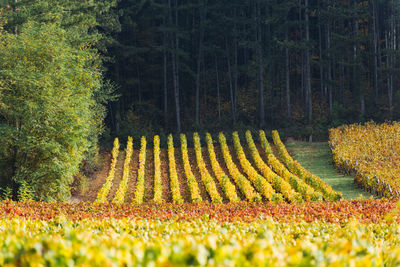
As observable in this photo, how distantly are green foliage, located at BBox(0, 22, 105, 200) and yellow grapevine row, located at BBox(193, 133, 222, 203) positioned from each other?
6607 mm

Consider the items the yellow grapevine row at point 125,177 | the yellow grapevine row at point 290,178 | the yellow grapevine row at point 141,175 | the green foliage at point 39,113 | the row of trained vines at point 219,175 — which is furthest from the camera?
the yellow grapevine row at point 141,175

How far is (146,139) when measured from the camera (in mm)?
33062

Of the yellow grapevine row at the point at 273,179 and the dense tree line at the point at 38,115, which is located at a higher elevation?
the dense tree line at the point at 38,115

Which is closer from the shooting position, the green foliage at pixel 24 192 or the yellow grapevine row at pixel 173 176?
the green foliage at pixel 24 192

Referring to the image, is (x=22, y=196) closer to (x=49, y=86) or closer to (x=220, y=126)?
(x=49, y=86)

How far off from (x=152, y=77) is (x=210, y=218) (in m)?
35.7

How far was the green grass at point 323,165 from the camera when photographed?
782 inches

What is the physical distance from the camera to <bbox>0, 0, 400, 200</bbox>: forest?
1856cm

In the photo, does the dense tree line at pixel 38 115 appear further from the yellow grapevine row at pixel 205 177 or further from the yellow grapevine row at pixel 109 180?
the yellow grapevine row at pixel 205 177

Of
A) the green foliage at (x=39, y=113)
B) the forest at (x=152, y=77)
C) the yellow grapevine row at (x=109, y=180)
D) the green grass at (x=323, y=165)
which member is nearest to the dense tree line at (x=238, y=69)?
the forest at (x=152, y=77)

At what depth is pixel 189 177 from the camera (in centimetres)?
2241

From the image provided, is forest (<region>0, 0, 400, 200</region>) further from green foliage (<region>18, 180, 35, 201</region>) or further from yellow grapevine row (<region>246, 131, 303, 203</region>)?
yellow grapevine row (<region>246, 131, 303, 203</region>)

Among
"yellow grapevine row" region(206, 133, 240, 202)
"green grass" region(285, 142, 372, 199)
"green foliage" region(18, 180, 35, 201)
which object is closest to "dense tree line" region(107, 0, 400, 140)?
"green grass" region(285, 142, 372, 199)

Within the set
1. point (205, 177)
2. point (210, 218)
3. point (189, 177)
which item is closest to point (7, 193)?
point (189, 177)
